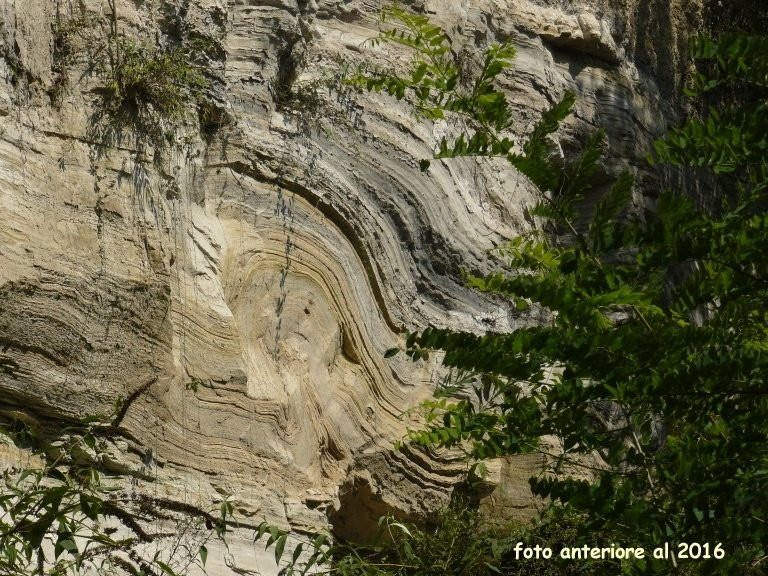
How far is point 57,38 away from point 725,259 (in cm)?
423

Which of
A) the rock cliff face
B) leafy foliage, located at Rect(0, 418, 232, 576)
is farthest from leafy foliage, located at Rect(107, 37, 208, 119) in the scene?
leafy foliage, located at Rect(0, 418, 232, 576)

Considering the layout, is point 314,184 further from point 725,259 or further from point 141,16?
point 725,259

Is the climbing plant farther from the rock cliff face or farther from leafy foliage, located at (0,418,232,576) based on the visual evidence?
the rock cliff face

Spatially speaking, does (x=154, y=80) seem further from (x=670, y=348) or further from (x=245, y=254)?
(x=670, y=348)

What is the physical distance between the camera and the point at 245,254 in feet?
20.9

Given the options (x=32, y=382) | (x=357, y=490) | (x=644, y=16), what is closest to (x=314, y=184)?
(x=357, y=490)

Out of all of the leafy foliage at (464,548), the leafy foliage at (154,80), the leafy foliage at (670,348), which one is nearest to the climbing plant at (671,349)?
the leafy foliage at (670,348)

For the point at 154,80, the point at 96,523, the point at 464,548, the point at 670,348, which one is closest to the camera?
the point at 670,348

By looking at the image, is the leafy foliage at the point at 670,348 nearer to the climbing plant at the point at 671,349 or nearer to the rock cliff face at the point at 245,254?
the climbing plant at the point at 671,349

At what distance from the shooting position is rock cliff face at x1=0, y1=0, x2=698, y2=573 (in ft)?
17.7

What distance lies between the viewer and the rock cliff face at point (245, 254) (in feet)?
17.7

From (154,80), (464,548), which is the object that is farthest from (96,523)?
(154,80)

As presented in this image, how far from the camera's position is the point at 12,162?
5.47m

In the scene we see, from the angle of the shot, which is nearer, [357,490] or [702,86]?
[702,86]
